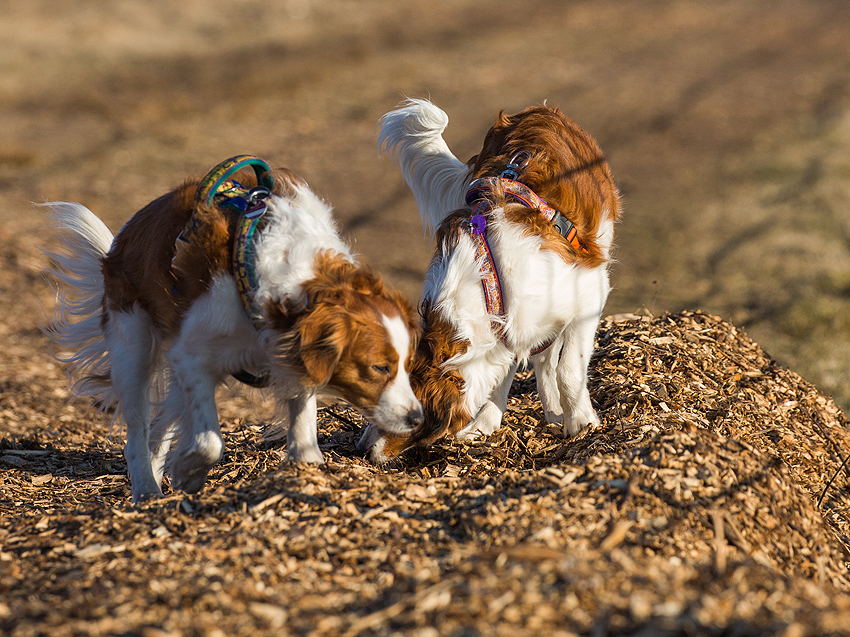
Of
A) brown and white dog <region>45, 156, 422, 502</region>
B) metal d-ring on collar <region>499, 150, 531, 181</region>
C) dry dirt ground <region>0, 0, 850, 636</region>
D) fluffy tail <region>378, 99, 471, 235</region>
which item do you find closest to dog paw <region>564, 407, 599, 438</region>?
dry dirt ground <region>0, 0, 850, 636</region>

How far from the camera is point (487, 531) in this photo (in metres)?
3.15

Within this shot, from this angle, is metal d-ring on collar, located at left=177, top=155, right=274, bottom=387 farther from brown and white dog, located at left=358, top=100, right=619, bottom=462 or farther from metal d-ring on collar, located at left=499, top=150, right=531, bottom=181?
metal d-ring on collar, located at left=499, top=150, right=531, bottom=181

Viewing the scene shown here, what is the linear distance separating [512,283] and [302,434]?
1.29 metres

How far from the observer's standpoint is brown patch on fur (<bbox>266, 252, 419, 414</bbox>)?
3.55 m

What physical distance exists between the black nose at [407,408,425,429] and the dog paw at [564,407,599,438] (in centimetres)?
122

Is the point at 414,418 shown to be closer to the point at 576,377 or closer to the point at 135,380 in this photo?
the point at 576,377

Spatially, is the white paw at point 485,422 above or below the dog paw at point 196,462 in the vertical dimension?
below

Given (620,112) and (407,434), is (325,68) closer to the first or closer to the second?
(620,112)

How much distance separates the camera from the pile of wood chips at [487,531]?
98.7 inches

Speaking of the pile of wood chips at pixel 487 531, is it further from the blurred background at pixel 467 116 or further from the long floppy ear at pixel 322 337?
the blurred background at pixel 467 116

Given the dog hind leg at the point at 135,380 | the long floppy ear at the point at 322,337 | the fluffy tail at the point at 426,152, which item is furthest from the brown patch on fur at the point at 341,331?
the fluffy tail at the point at 426,152

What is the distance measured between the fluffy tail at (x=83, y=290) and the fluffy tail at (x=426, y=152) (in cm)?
191

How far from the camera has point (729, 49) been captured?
24391 millimetres

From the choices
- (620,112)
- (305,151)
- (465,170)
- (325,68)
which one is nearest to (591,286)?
(465,170)
